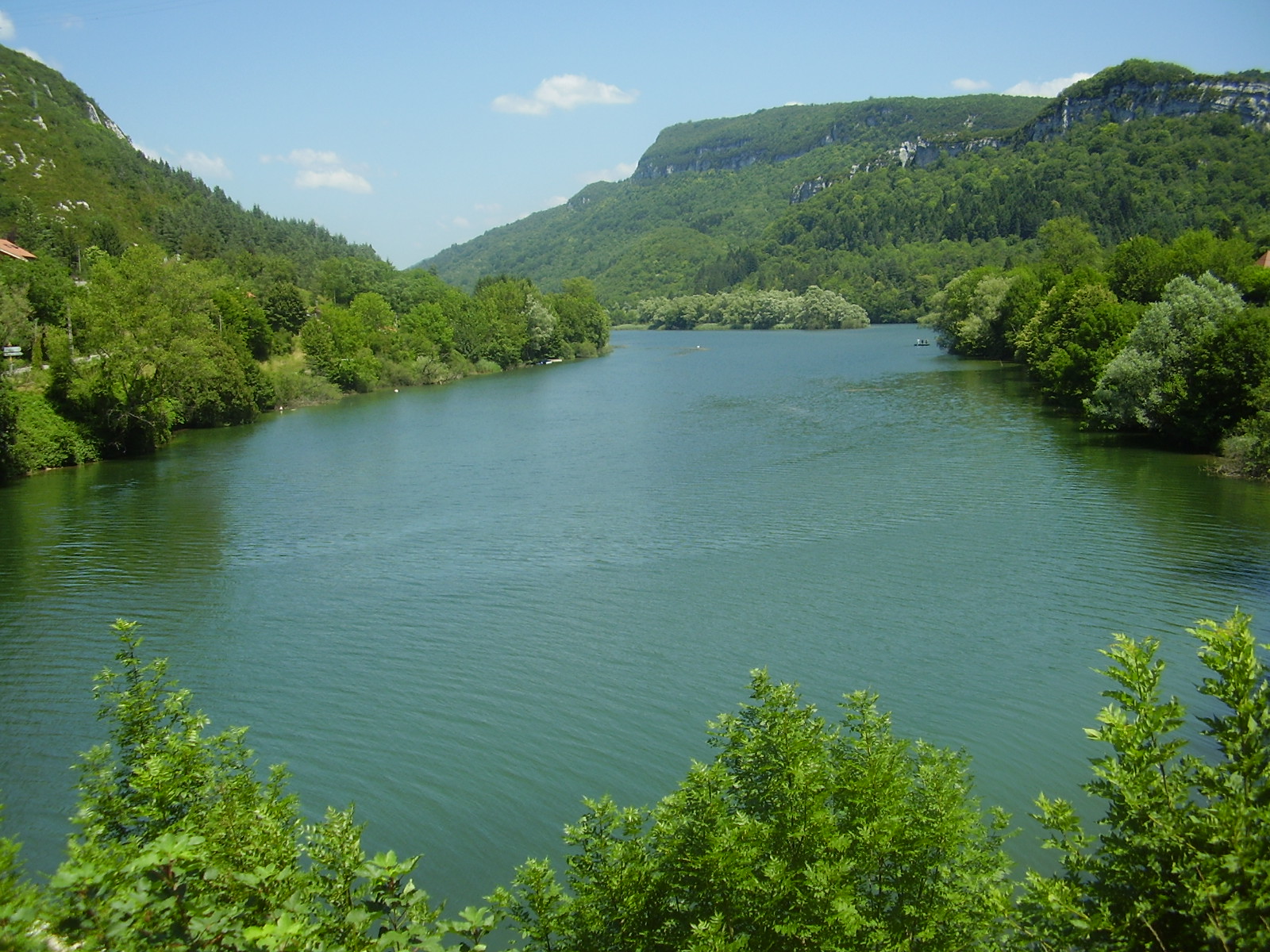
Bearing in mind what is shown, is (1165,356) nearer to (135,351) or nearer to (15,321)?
(135,351)

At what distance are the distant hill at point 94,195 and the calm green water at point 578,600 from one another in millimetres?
54643

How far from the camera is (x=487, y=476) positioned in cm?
3588

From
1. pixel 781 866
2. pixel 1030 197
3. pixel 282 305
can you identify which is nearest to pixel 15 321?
pixel 282 305

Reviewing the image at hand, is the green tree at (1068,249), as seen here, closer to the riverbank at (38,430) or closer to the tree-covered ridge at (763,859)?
the riverbank at (38,430)

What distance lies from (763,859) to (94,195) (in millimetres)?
111744

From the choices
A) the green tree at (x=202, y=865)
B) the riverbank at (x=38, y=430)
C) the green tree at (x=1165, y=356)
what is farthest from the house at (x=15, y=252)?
the green tree at (x=1165, y=356)

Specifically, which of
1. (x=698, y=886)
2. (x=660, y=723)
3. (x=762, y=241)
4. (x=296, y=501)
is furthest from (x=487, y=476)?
(x=762, y=241)

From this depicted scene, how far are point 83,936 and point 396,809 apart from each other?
8351mm

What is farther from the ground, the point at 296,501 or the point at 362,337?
the point at 362,337

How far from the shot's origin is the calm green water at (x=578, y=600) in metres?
14.0

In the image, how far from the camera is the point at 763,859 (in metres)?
7.46

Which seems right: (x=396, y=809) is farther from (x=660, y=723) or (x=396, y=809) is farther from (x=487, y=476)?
(x=487, y=476)

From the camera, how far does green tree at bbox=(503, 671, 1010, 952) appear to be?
23.0 ft

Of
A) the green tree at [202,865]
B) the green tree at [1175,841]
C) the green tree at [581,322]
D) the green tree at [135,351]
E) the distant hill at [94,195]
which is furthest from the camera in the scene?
the green tree at [581,322]
